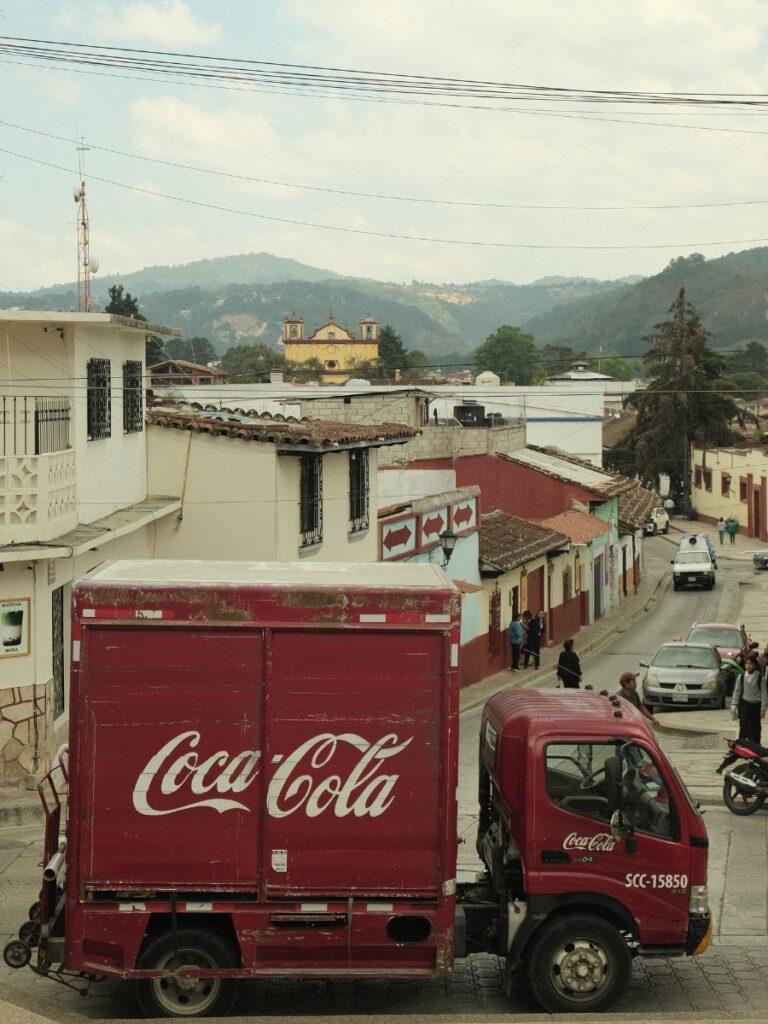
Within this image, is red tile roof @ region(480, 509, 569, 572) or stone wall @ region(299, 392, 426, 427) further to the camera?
stone wall @ region(299, 392, 426, 427)

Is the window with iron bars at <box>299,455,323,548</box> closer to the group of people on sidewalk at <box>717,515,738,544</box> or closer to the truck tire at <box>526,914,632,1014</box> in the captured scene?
the truck tire at <box>526,914,632,1014</box>

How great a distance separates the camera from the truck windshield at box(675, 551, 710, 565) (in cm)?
5478

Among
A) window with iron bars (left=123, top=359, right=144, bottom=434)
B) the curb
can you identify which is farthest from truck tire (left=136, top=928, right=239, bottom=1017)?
window with iron bars (left=123, top=359, right=144, bottom=434)

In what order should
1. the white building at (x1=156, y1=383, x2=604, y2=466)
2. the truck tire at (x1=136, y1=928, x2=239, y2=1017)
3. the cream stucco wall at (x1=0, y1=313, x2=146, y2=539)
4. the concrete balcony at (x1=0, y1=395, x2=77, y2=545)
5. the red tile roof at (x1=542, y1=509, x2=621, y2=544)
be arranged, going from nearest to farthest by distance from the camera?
the truck tire at (x1=136, y1=928, x2=239, y2=1017)
the concrete balcony at (x1=0, y1=395, x2=77, y2=545)
the cream stucco wall at (x1=0, y1=313, x2=146, y2=539)
the red tile roof at (x1=542, y1=509, x2=621, y2=544)
the white building at (x1=156, y1=383, x2=604, y2=466)

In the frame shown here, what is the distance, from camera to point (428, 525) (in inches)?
1150

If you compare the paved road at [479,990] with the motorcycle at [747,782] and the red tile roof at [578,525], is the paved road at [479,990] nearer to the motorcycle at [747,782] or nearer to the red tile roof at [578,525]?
the motorcycle at [747,782]

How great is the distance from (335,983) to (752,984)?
3124 millimetres

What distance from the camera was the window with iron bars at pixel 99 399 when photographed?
64.2 feet

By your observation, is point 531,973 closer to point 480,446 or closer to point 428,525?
point 428,525

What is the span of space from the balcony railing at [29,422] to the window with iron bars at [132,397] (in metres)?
3.16

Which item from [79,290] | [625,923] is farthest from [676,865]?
[79,290]

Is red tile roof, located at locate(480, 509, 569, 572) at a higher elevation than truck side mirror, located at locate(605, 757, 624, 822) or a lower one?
lower

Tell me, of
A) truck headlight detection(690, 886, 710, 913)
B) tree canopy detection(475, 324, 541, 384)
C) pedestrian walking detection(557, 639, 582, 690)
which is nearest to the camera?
truck headlight detection(690, 886, 710, 913)

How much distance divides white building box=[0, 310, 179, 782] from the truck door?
29.1 feet
